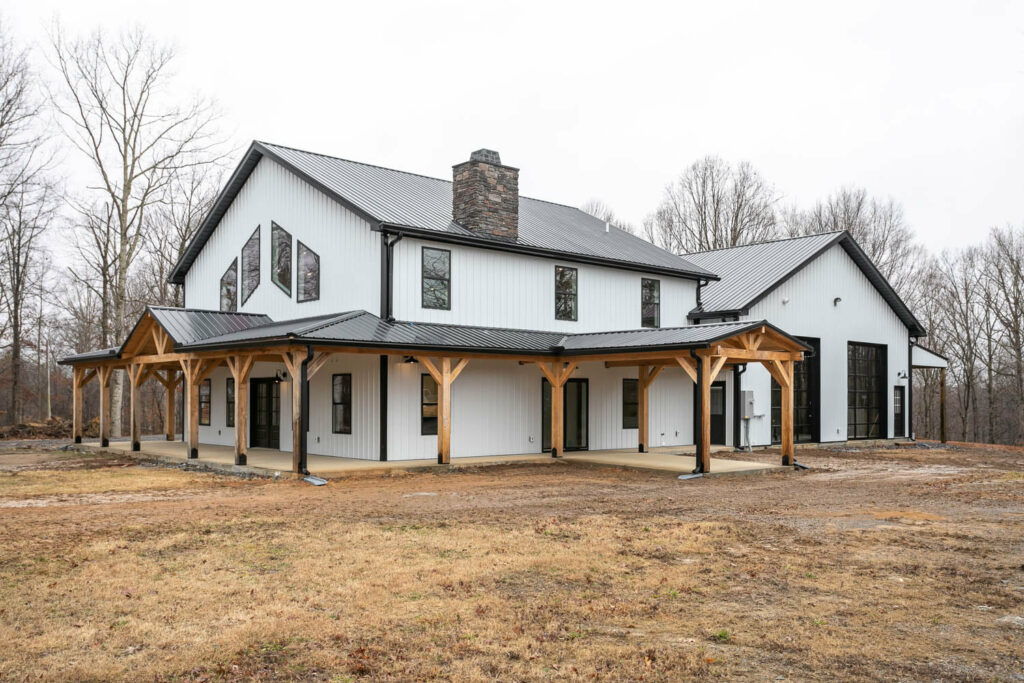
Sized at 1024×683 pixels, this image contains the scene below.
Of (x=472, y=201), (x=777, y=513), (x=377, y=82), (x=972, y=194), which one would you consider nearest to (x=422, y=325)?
(x=472, y=201)

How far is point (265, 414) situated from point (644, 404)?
918 cm

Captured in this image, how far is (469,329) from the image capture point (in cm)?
1809

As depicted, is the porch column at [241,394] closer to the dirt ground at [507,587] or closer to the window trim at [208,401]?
the dirt ground at [507,587]

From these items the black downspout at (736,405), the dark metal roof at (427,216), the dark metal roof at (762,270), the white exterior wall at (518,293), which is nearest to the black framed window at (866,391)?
the dark metal roof at (762,270)

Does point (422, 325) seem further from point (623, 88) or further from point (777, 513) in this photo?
point (623, 88)

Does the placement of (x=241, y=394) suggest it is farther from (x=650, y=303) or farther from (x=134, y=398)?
(x=650, y=303)

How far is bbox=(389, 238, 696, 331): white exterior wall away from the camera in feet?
57.1

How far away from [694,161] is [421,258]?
31793 millimetres

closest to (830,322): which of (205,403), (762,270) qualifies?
(762,270)

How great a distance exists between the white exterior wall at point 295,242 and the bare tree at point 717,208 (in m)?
27.8

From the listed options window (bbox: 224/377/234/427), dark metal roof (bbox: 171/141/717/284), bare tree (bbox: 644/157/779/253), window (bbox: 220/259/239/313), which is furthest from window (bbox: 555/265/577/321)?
bare tree (bbox: 644/157/779/253)

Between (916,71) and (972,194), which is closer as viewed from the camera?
(916,71)

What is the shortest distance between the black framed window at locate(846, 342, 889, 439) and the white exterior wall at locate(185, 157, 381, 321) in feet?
50.3

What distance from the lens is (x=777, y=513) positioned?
10.8 meters
